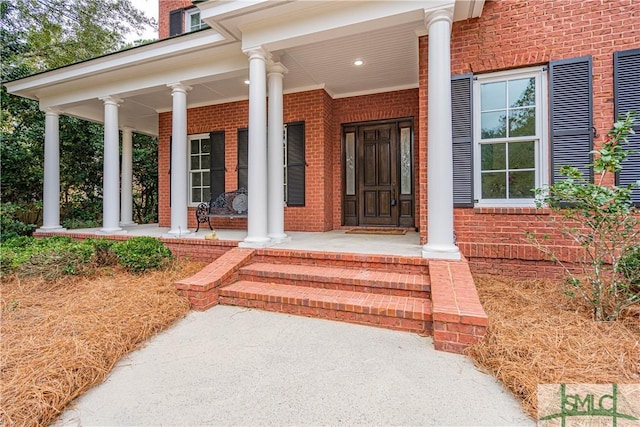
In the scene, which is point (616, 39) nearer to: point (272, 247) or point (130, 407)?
point (272, 247)

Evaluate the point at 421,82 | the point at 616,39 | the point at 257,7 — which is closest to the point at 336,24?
the point at 257,7

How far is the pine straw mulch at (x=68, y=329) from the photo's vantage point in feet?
5.57

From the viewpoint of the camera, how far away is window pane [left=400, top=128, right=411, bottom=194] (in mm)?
6028

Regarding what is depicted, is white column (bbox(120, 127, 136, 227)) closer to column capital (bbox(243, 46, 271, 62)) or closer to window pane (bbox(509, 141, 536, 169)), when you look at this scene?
column capital (bbox(243, 46, 271, 62))

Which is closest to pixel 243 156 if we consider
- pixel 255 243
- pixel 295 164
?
pixel 295 164

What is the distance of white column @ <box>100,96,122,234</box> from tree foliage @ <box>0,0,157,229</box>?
2177 mm

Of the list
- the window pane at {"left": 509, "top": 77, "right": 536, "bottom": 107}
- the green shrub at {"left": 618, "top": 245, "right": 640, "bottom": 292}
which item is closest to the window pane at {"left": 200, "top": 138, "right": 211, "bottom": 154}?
the window pane at {"left": 509, "top": 77, "right": 536, "bottom": 107}

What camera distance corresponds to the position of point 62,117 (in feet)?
26.5

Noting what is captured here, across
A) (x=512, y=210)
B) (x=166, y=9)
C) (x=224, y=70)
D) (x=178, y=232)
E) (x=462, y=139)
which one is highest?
(x=166, y=9)

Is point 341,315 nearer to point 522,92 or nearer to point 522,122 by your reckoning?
point 522,122

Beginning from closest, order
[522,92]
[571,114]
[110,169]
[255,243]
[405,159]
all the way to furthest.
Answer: [571,114] < [522,92] < [255,243] < [110,169] < [405,159]

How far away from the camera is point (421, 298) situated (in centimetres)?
294

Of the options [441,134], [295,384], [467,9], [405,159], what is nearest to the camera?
[295,384]

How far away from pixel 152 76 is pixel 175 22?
3042 mm
